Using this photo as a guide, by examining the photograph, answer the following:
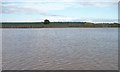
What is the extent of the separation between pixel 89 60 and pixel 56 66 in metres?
2.82

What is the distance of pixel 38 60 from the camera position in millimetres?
14250

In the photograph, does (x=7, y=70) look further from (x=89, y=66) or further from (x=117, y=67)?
(x=117, y=67)

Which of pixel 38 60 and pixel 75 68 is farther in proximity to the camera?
pixel 38 60

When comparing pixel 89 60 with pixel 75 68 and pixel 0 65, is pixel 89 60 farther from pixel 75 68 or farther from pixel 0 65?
pixel 0 65

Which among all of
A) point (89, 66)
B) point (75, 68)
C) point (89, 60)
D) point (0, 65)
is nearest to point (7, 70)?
point (0, 65)

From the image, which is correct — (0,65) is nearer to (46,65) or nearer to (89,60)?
(46,65)

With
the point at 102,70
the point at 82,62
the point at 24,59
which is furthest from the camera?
the point at 24,59

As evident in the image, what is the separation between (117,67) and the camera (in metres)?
11.9

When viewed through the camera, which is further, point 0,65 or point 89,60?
point 89,60

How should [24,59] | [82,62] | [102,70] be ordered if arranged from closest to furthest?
[102,70]
[82,62]
[24,59]

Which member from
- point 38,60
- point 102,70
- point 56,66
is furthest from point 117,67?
point 38,60

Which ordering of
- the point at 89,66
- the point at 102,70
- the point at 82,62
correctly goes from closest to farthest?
the point at 102,70, the point at 89,66, the point at 82,62

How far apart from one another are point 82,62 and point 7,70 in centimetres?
476

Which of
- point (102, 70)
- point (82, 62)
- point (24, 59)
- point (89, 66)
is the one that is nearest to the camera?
point (102, 70)
